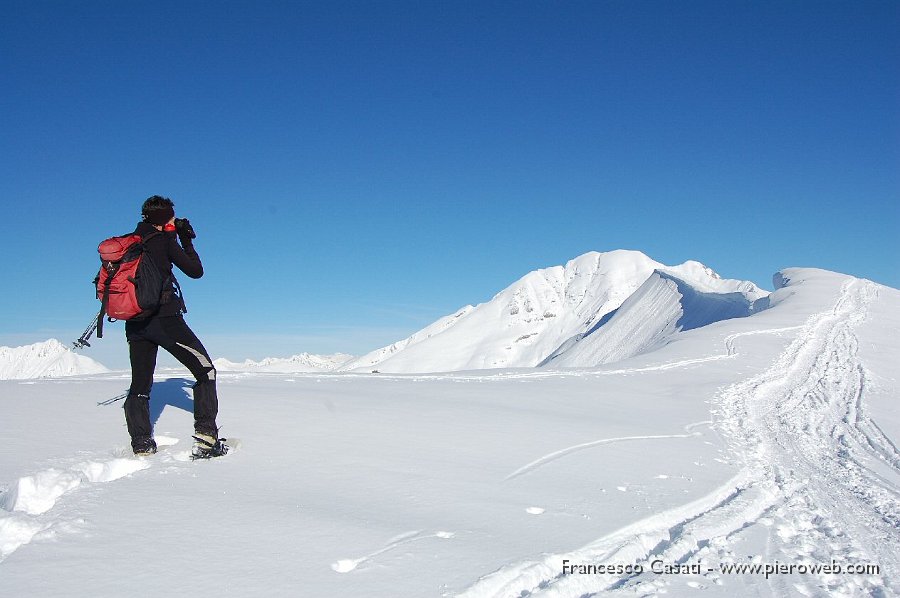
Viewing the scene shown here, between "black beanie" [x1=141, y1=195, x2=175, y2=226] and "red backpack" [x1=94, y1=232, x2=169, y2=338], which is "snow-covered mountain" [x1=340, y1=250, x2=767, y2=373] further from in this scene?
"red backpack" [x1=94, y1=232, x2=169, y2=338]

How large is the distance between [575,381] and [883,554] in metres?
8.61

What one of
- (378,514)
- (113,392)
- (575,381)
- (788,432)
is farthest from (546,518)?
(575,381)

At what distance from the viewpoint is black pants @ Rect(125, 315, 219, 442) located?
4.71 meters

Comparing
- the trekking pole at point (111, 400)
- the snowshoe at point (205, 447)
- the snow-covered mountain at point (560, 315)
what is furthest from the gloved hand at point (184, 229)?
the snow-covered mountain at point (560, 315)

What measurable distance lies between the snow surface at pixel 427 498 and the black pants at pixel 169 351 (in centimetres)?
34

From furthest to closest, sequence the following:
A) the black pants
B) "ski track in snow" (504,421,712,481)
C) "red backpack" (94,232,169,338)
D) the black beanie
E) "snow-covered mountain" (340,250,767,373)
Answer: "snow-covered mountain" (340,250,767,373), "ski track in snow" (504,421,712,481), the black beanie, the black pants, "red backpack" (94,232,169,338)

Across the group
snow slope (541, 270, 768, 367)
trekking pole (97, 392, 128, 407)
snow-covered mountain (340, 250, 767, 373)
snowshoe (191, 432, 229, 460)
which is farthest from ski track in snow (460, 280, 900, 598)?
snow-covered mountain (340, 250, 767, 373)

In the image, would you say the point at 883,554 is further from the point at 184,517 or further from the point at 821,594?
the point at 184,517

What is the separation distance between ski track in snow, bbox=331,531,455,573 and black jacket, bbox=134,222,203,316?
9.04ft

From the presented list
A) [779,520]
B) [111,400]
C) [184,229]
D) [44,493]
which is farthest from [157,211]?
[779,520]

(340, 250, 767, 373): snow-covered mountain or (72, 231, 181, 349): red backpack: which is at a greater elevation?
(340, 250, 767, 373): snow-covered mountain

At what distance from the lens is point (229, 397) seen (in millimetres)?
7129

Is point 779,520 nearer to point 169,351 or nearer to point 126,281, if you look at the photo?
point 169,351

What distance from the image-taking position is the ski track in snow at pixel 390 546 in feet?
9.70
